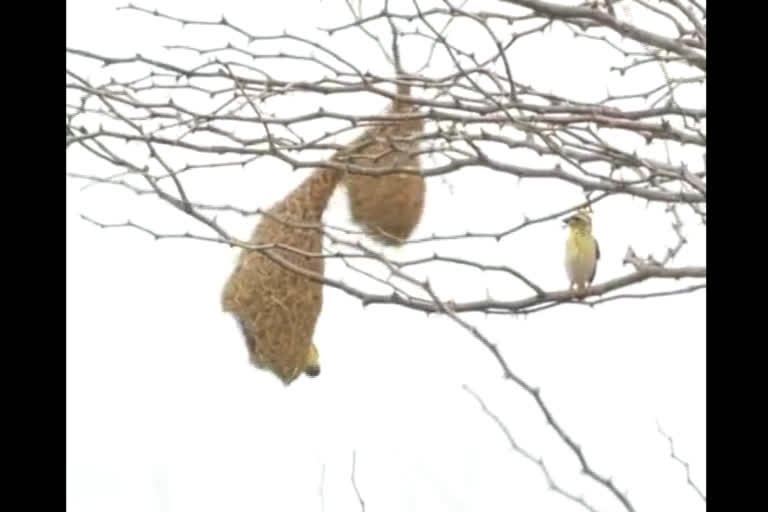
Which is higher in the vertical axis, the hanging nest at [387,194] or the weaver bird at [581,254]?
the hanging nest at [387,194]

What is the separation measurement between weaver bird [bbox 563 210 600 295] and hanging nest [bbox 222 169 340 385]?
0.84 ft

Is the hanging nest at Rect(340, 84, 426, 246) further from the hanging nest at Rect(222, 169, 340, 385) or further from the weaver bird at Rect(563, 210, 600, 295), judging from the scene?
the weaver bird at Rect(563, 210, 600, 295)

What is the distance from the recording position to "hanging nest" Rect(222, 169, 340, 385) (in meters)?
1.37

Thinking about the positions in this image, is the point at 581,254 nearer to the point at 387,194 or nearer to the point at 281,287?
the point at 387,194

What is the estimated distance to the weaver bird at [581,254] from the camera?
4.44 ft

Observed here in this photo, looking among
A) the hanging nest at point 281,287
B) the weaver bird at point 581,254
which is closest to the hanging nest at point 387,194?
the hanging nest at point 281,287

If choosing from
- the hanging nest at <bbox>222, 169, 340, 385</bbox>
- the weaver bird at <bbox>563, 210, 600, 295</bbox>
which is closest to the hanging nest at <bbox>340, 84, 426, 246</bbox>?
the hanging nest at <bbox>222, 169, 340, 385</bbox>

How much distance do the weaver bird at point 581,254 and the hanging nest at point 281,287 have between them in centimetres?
26

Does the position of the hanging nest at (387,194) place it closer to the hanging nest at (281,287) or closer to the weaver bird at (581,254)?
the hanging nest at (281,287)
